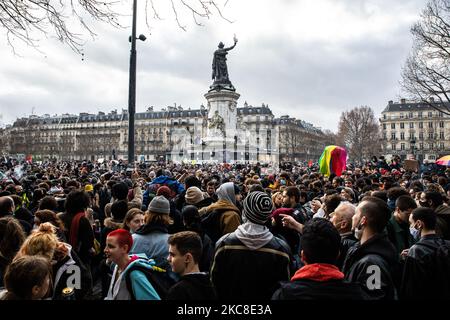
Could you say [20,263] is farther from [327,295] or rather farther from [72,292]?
[327,295]

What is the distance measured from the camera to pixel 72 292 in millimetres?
3189

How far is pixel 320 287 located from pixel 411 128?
104386 millimetres

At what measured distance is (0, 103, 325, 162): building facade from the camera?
98.4m

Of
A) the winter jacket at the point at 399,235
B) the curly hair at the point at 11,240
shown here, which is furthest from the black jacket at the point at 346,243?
the curly hair at the point at 11,240

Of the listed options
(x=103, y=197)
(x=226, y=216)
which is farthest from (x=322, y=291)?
(x=103, y=197)

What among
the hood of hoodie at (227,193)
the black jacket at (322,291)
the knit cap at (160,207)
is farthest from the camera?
the hood of hoodie at (227,193)

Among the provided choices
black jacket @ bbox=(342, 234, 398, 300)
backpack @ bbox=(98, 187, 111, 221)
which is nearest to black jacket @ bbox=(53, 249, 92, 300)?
black jacket @ bbox=(342, 234, 398, 300)

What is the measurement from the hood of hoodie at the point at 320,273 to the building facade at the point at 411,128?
314ft

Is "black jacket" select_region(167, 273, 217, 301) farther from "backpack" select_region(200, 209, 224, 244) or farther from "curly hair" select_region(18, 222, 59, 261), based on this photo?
"backpack" select_region(200, 209, 224, 244)

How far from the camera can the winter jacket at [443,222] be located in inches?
175

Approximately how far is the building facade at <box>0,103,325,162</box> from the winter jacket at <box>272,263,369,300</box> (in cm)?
8945

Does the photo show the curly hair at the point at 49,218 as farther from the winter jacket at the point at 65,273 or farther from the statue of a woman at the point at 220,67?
the statue of a woman at the point at 220,67

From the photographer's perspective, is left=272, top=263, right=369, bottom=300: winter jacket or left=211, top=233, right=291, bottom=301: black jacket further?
left=211, top=233, right=291, bottom=301: black jacket

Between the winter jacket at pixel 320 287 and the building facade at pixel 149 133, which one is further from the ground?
the building facade at pixel 149 133
